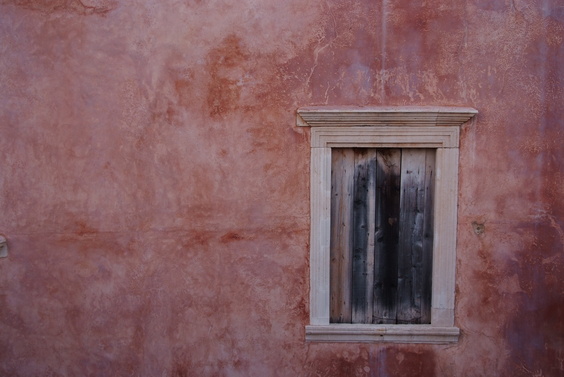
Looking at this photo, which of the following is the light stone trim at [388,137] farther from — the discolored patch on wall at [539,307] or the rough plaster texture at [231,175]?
the discolored patch on wall at [539,307]

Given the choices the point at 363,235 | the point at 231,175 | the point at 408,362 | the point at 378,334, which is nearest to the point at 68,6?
the point at 231,175

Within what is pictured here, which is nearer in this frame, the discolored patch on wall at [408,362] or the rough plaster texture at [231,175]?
the rough plaster texture at [231,175]

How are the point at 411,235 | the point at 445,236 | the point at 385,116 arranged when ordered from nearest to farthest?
the point at 385,116, the point at 445,236, the point at 411,235

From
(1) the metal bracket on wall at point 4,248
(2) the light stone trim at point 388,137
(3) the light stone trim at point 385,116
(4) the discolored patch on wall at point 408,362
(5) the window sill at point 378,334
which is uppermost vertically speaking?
Result: (3) the light stone trim at point 385,116

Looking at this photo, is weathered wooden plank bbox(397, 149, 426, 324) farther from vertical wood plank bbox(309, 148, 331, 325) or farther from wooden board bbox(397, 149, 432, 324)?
vertical wood plank bbox(309, 148, 331, 325)

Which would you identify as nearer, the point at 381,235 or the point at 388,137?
the point at 388,137

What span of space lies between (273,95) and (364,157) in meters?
0.87

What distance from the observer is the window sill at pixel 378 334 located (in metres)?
3.75

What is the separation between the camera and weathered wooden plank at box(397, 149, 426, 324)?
3740mm

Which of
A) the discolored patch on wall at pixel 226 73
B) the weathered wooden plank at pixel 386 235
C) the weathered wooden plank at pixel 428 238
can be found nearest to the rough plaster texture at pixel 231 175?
the discolored patch on wall at pixel 226 73

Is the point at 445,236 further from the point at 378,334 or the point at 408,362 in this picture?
the point at 408,362

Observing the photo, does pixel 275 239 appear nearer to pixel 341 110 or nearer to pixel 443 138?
pixel 341 110

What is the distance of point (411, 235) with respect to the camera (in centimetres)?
380

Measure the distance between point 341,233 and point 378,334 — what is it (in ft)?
2.84
